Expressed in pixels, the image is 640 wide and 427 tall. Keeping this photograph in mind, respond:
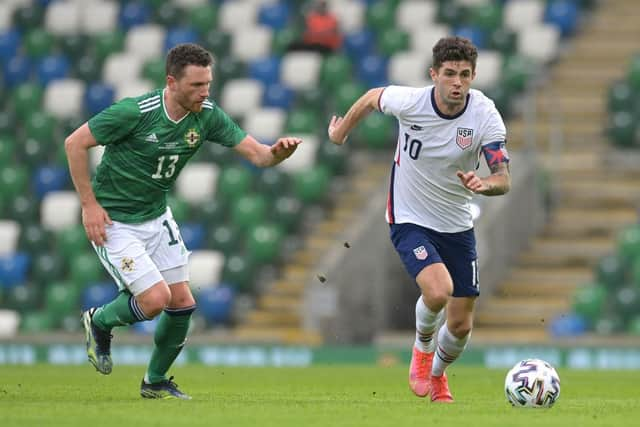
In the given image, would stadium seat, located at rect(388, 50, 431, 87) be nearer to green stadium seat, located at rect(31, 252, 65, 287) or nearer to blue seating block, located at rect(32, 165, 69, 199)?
blue seating block, located at rect(32, 165, 69, 199)

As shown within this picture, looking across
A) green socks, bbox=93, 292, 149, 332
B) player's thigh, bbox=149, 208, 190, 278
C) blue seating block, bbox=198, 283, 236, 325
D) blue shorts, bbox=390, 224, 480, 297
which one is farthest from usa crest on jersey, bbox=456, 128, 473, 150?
blue seating block, bbox=198, 283, 236, 325

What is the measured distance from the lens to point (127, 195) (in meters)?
10.5

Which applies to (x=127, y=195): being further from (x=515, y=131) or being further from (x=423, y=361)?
(x=515, y=131)

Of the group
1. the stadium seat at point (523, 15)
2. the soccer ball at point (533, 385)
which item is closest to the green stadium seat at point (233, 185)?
the stadium seat at point (523, 15)

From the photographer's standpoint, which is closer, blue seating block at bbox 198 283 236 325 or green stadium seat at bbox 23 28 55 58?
blue seating block at bbox 198 283 236 325

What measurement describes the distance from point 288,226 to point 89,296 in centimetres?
297

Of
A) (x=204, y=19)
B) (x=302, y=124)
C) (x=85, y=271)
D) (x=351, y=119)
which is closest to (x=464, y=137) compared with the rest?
(x=351, y=119)

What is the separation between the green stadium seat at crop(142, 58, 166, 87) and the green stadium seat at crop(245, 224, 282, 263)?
4057 millimetres

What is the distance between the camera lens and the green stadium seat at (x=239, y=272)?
21.2m

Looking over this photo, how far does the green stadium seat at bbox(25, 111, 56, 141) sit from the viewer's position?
24.1 m

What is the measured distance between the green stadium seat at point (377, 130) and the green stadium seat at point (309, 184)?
36.4 inches

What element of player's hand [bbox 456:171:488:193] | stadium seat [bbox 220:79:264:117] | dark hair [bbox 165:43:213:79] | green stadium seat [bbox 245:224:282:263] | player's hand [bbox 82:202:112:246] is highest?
dark hair [bbox 165:43:213:79]

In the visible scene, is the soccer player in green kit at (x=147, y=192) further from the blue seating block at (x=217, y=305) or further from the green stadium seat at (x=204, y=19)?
the green stadium seat at (x=204, y=19)

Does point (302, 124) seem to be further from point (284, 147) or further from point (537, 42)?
point (284, 147)
